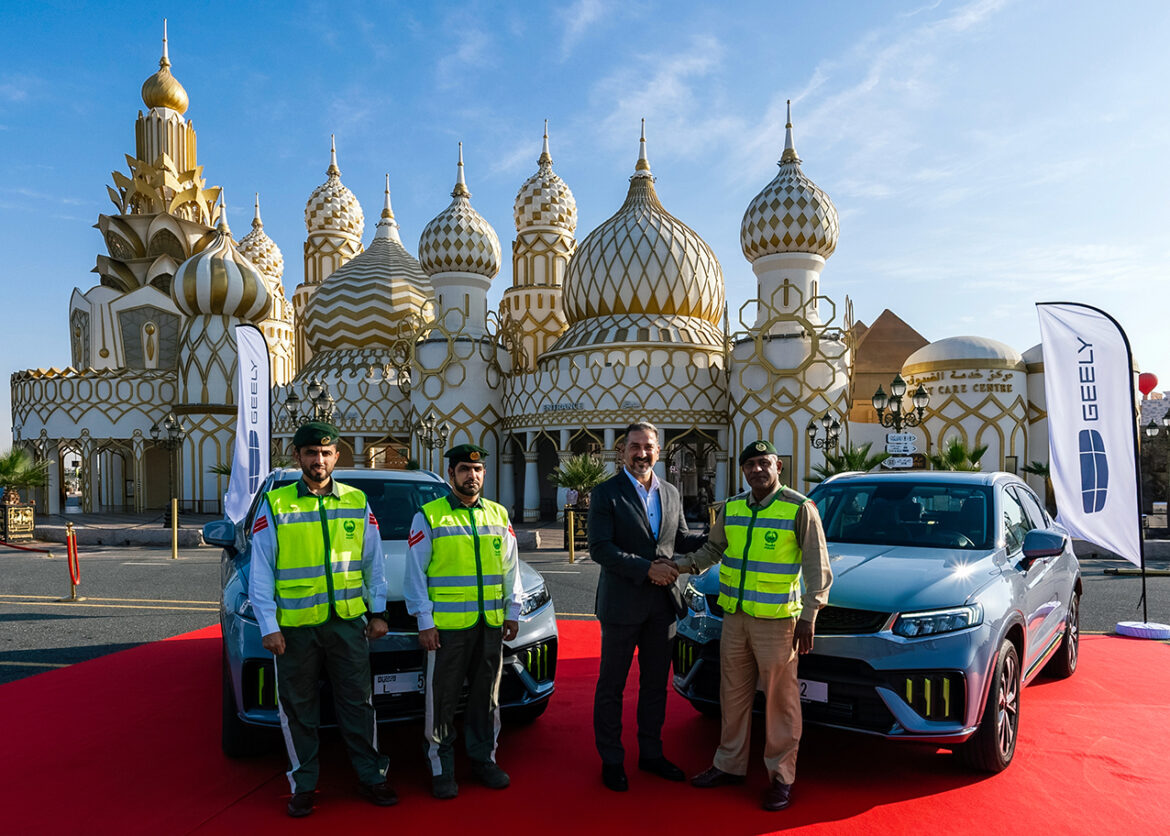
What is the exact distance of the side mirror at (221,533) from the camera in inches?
196

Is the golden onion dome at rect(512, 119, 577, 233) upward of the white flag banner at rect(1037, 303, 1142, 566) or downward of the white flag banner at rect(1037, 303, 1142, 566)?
upward

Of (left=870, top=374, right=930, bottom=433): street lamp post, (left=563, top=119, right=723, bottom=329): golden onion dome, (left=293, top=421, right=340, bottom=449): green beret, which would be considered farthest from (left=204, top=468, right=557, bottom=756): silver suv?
(left=563, top=119, right=723, bottom=329): golden onion dome

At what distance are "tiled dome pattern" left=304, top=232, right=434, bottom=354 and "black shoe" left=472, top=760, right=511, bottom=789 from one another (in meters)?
33.6

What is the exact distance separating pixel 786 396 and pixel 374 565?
2410 centimetres

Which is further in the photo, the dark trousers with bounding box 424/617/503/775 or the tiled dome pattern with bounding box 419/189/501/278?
the tiled dome pattern with bounding box 419/189/501/278

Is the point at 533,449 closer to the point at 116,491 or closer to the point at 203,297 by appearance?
the point at 203,297

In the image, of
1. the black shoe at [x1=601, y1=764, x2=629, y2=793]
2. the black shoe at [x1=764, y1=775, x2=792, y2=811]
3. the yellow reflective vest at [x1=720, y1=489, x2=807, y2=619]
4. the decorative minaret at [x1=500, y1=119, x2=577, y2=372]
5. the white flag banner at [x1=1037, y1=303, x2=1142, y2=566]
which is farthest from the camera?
the decorative minaret at [x1=500, y1=119, x2=577, y2=372]

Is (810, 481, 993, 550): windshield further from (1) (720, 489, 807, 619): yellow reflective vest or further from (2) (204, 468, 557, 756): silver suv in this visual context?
(2) (204, 468, 557, 756): silver suv

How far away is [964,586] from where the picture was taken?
14.2 feet

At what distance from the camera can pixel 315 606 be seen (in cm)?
389

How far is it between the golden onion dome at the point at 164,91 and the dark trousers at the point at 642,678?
48.6 meters

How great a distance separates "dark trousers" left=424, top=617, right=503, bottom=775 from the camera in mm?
→ 4105

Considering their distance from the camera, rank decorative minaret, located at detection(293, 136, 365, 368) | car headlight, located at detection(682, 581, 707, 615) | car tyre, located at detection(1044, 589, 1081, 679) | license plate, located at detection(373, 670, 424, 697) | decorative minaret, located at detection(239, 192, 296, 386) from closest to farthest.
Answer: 1. license plate, located at detection(373, 670, 424, 697)
2. car headlight, located at detection(682, 581, 707, 615)
3. car tyre, located at detection(1044, 589, 1081, 679)
4. decorative minaret, located at detection(239, 192, 296, 386)
5. decorative minaret, located at detection(293, 136, 365, 368)

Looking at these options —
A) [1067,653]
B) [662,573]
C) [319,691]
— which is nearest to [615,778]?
[662,573]
